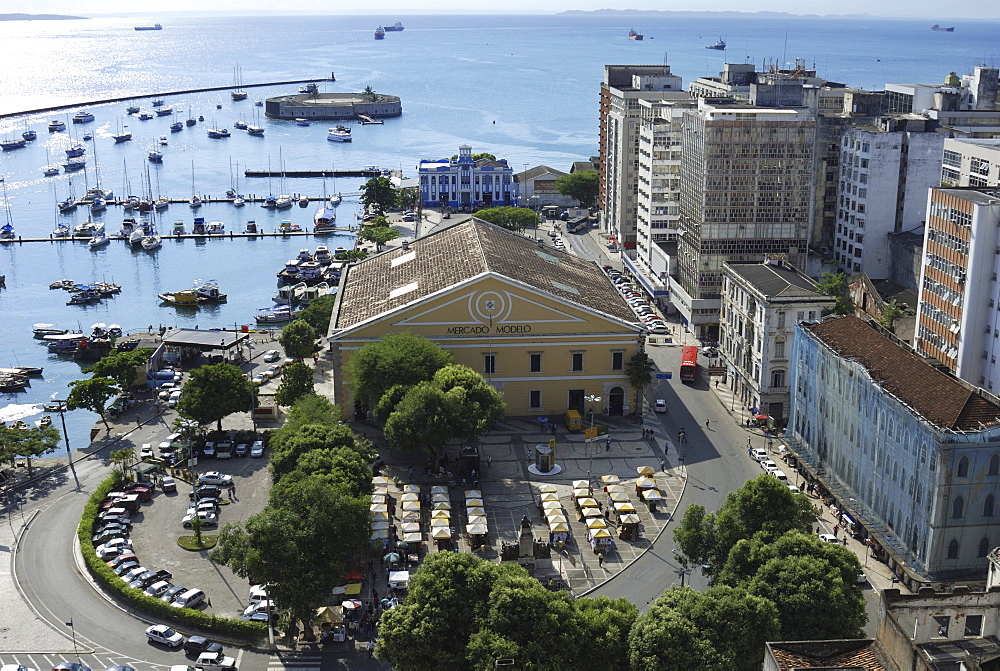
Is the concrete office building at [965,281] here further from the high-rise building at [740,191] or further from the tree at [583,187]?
the tree at [583,187]

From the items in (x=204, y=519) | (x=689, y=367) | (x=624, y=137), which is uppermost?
(x=624, y=137)

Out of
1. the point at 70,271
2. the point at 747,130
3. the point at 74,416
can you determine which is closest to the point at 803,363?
the point at 747,130

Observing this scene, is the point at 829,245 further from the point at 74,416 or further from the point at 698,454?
the point at 74,416

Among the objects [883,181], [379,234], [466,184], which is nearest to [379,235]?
[379,234]

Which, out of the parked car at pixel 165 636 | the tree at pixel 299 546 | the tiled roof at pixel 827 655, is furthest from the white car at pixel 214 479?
the tiled roof at pixel 827 655

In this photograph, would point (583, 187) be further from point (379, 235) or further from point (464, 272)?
point (464, 272)
